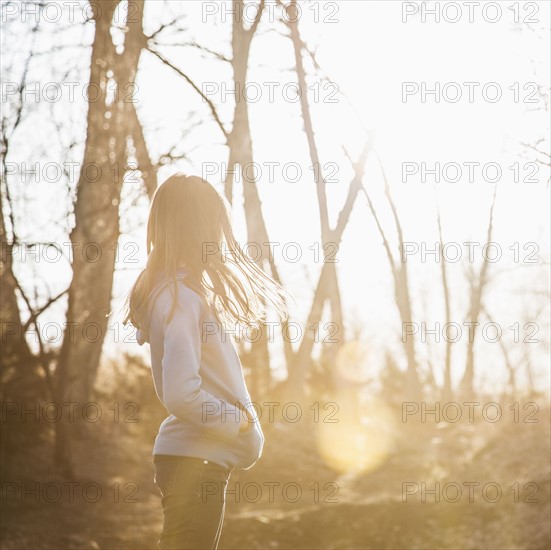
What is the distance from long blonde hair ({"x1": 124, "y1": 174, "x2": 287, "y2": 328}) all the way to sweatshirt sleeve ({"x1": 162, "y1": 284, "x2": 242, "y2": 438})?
127mm

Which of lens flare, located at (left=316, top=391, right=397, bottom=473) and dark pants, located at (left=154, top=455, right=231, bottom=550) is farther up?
dark pants, located at (left=154, top=455, right=231, bottom=550)

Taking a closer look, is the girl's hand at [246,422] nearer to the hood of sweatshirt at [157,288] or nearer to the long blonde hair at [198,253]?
the long blonde hair at [198,253]

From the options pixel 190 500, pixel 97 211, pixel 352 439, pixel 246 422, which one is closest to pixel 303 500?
pixel 97 211

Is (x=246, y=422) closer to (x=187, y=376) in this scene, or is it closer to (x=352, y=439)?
(x=187, y=376)

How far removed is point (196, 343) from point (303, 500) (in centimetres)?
761

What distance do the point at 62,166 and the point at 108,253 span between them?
4.46 ft

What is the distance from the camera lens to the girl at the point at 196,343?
9.41 ft

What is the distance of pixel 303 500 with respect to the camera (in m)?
10.1

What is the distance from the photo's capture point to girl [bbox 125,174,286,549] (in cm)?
287

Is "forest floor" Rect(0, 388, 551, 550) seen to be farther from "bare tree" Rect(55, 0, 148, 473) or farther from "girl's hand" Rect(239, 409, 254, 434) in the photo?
"girl's hand" Rect(239, 409, 254, 434)

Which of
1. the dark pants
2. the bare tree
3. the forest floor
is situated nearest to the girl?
the dark pants

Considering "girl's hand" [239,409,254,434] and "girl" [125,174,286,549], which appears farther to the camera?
"girl's hand" [239,409,254,434]

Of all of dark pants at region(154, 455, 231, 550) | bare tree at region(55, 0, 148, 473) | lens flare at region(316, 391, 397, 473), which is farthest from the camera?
lens flare at region(316, 391, 397, 473)

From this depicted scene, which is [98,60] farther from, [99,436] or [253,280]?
[253,280]
